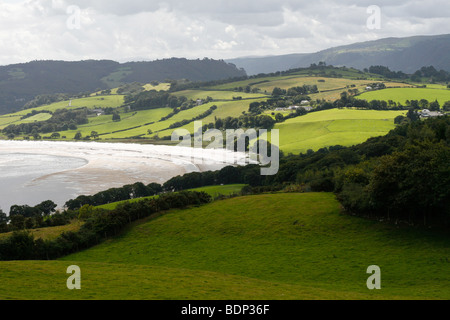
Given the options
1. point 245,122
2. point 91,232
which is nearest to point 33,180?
point 91,232

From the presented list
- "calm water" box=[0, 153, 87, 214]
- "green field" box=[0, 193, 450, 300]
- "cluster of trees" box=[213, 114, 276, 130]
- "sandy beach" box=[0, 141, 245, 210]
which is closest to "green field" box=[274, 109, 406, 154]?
"cluster of trees" box=[213, 114, 276, 130]

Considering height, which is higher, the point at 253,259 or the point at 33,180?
the point at 33,180

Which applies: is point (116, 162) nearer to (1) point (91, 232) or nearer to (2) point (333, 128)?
(2) point (333, 128)

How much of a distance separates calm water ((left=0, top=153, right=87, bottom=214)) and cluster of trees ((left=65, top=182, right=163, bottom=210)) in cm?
450

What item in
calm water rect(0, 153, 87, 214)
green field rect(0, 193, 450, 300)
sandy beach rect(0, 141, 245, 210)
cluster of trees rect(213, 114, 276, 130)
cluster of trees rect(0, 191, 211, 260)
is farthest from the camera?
cluster of trees rect(213, 114, 276, 130)

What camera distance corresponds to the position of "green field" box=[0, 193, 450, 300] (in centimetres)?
2909

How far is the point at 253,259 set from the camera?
44.7 metres

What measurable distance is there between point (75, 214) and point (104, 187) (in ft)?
105

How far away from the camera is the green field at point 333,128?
138 metres

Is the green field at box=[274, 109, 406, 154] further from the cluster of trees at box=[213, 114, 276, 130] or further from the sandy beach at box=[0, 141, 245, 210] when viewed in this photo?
the sandy beach at box=[0, 141, 245, 210]

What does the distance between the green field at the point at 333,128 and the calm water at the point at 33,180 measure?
67806mm

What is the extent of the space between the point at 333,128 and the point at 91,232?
115077mm
